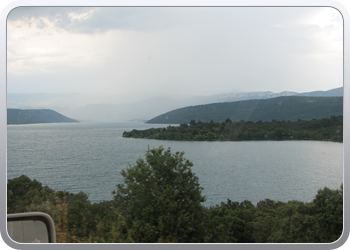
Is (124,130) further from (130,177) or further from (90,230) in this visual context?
(90,230)

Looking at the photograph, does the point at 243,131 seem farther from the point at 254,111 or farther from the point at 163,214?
the point at 163,214

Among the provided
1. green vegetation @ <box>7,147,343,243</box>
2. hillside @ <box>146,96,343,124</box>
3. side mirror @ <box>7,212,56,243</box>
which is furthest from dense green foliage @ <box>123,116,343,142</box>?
side mirror @ <box>7,212,56,243</box>

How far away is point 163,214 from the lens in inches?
116

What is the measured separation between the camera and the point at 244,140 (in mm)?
5648

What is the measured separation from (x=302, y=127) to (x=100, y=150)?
679 cm

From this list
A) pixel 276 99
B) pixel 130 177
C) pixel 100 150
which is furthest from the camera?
pixel 100 150

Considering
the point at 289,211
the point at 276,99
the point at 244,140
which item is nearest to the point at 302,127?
the point at 276,99

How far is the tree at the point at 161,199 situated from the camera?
2702mm

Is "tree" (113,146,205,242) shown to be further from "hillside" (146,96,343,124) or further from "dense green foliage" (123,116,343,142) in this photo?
"hillside" (146,96,343,124)

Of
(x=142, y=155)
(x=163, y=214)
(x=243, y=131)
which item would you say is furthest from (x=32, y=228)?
(x=243, y=131)

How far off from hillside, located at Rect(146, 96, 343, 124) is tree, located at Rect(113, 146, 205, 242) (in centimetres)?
224

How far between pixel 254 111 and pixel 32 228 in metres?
4.82

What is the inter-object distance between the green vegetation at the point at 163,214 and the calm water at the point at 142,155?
1.89 metres

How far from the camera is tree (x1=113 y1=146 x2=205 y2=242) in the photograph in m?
2.70
